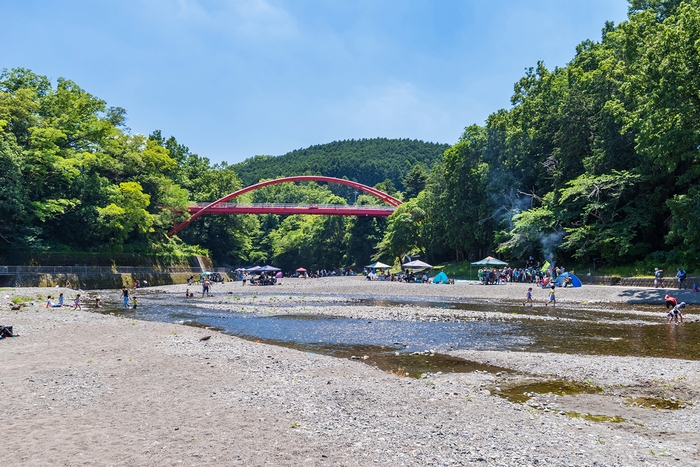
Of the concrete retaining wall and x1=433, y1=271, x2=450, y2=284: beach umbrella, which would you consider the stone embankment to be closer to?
the concrete retaining wall

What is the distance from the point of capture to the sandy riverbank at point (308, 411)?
697cm

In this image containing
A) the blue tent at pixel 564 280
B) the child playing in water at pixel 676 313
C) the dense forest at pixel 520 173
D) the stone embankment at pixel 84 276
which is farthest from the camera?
the stone embankment at pixel 84 276

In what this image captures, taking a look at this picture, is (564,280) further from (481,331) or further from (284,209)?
(284,209)

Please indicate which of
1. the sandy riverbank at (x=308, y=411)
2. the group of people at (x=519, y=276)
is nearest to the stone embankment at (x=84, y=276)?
the sandy riverbank at (x=308, y=411)

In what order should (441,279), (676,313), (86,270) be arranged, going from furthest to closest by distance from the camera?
1. (441,279)
2. (86,270)
3. (676,313)

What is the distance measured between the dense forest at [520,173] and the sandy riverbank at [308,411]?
22.7 metres

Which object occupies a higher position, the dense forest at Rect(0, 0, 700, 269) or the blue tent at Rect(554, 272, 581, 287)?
the dense forest at Rect(0, 0, 700, 269)

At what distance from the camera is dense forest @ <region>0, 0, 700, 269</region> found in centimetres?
3092

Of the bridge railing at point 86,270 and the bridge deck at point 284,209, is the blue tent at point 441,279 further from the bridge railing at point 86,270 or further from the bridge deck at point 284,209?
the bridge deck at point 284,209

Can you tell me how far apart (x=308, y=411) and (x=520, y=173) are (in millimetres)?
50119

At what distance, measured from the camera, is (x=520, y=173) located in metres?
54.5

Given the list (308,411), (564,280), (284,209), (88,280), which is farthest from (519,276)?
(308,411)

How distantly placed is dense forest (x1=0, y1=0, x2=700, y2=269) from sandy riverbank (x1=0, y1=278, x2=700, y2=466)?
22664 millimetres

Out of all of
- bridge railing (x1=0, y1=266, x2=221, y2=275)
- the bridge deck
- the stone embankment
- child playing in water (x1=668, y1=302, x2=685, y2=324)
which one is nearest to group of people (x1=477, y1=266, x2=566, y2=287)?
child playing in water (x1=668, y1=302, x2=685, y2=324)
